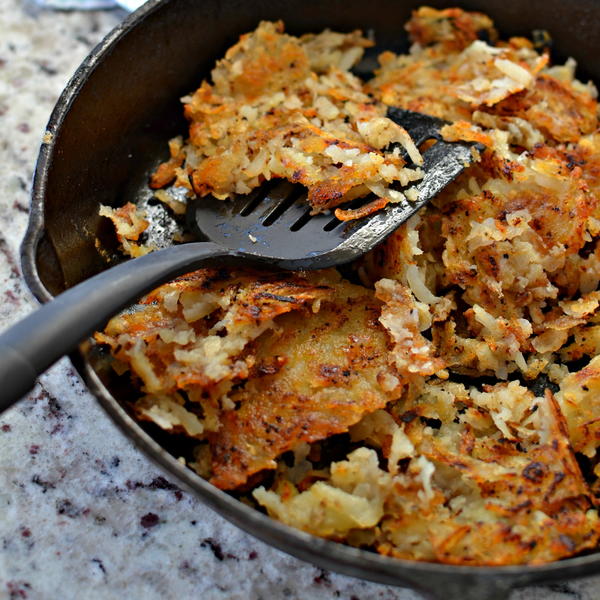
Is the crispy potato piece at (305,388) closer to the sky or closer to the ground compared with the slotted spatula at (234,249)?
closer to the ground

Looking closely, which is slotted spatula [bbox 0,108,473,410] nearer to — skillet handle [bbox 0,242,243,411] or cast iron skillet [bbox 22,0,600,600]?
skillet handle [bbox 0,242,243,411]

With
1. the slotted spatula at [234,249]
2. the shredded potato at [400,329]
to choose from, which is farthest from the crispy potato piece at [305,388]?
the slotted spatula at [234,249]

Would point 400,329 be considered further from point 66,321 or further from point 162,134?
point 162,134

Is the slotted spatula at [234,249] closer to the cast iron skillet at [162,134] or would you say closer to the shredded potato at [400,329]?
the shredded potato at [400,329]

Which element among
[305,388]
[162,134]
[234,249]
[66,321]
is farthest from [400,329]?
[162,134]

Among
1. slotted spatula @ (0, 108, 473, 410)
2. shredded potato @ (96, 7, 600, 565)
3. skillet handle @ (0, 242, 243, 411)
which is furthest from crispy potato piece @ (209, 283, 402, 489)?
skillet handle @ (0, 242, 243, 411)

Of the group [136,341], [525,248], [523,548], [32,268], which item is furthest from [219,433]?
[525,248]
